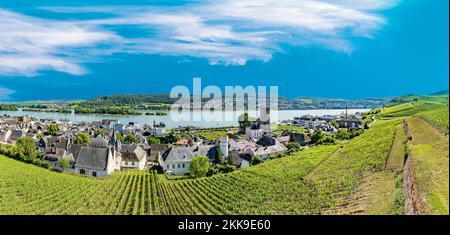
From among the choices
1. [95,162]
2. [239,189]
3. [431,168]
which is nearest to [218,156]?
[95,162]

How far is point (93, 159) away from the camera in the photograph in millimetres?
16469

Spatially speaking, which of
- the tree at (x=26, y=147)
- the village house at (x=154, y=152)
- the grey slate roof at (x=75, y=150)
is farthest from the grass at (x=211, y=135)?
the tree at (x=26, y=147)

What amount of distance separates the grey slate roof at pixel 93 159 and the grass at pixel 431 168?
1136 centimetres

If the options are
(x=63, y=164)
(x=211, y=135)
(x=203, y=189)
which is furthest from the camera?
(x=211, y=135)

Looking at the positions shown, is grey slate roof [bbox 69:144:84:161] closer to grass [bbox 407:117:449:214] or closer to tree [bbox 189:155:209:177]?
tree [bbox 189:155:209:177]

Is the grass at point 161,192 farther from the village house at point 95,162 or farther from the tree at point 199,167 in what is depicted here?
the tree at point 199,167

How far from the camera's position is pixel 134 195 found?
1256cm

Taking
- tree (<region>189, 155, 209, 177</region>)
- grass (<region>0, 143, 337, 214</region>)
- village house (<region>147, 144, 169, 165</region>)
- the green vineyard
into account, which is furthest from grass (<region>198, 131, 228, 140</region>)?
the green vineyard

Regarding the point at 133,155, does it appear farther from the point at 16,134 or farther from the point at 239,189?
the point at 16,134

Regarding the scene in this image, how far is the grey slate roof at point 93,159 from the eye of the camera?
16.3 metres

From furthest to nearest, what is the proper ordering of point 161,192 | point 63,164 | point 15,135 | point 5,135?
1. point 15,135
2. point 5,135
3. point 63,164
4. point 161,192

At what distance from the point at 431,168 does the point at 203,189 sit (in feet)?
26.5
